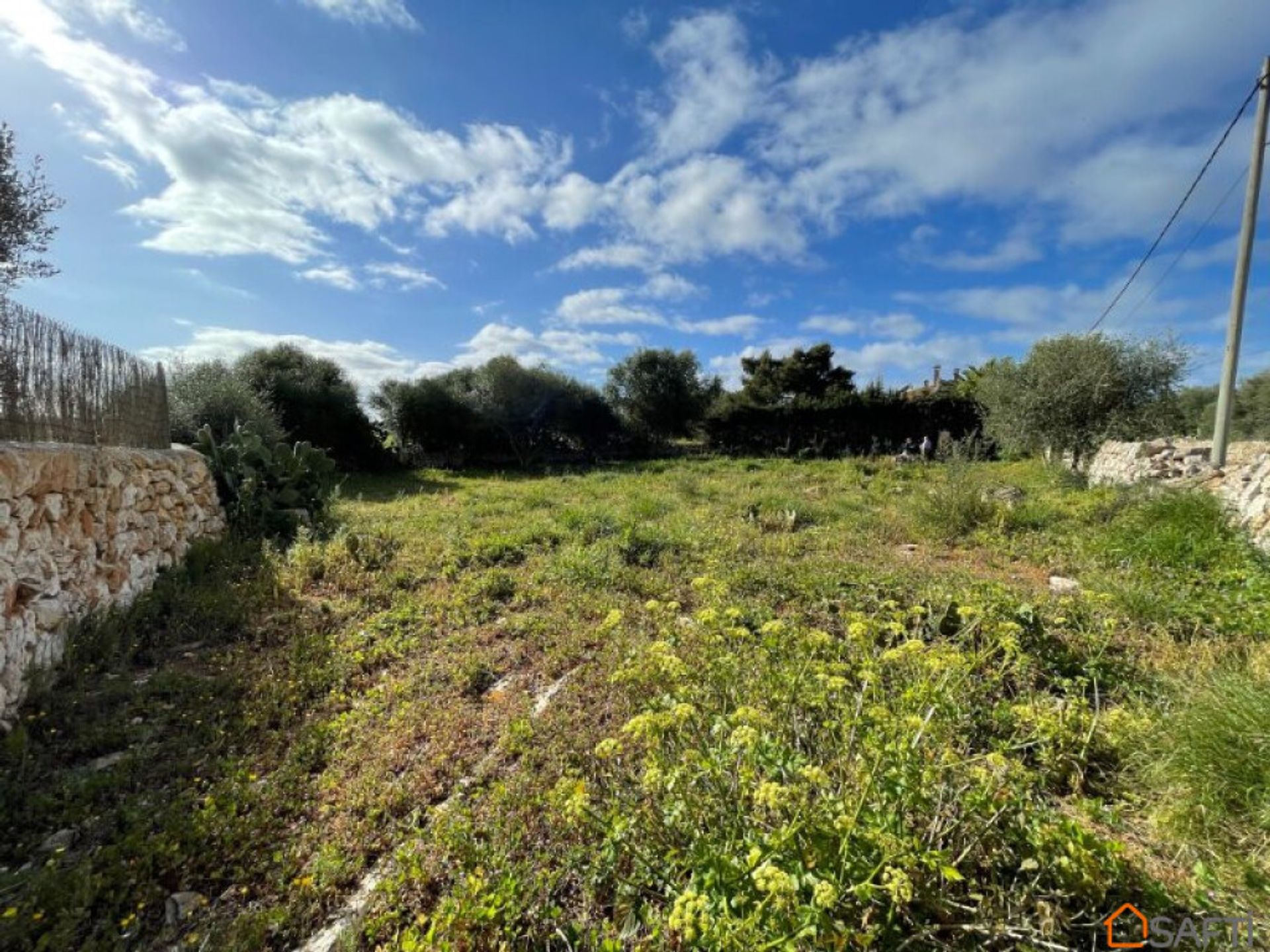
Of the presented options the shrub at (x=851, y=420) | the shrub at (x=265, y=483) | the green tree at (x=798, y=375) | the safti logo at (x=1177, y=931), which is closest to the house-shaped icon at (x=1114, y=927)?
the safti logo at (x=1177, y=931)

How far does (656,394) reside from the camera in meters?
20.6

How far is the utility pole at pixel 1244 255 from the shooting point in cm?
634

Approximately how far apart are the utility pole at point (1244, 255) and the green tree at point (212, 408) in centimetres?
1475

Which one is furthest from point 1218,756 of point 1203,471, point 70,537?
point 1203,471

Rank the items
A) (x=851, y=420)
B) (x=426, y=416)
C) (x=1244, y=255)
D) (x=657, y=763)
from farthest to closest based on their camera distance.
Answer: (x=851, y=420), (x=426, y=416), (x=1244, y=255), (x=657, y=763)

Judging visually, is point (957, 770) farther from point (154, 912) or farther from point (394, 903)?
point (154, 912)

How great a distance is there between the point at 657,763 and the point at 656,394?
19.3 meters

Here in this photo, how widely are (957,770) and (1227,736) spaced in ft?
4.01

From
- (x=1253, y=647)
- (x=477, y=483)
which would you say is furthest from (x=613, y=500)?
(x=1253, y=647)

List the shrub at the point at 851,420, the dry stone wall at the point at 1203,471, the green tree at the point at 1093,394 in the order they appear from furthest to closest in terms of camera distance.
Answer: the shrub at the point at 851,420 → the green tree at the point at 1093,394 → the dry stone wall at the point at 1203,471

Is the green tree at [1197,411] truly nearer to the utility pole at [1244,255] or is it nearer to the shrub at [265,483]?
the utility pole at [1244,255]

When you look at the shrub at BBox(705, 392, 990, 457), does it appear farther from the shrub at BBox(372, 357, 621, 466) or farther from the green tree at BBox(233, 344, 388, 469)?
the green tree at BBox(233, 344, 388, 469)

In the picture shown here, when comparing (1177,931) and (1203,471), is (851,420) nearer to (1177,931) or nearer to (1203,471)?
(1203,471)

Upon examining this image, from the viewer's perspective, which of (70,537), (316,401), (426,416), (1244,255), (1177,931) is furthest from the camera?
(426,416)
